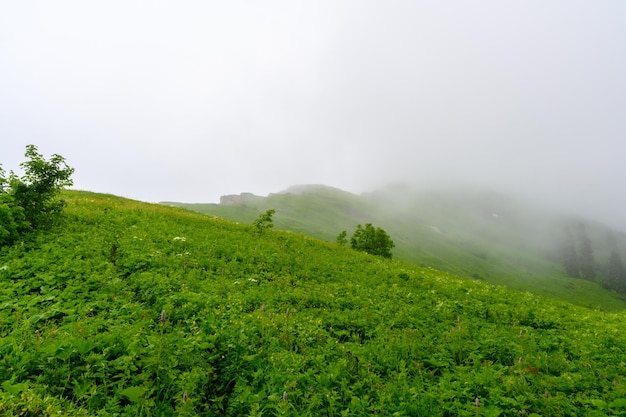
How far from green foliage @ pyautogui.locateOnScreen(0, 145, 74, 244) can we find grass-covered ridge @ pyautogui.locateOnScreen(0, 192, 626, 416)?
3.64 ft

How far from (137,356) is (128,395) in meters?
1.20

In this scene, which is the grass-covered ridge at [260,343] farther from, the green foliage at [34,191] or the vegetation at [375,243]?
the vegetation at [375,243]

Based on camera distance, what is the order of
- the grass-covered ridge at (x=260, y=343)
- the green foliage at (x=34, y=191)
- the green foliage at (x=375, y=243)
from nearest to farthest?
the grass-covered ridge at (x=260, y=343) < the green foliage at (x=34, y=191) < the green foliage at (x=375, y=243)

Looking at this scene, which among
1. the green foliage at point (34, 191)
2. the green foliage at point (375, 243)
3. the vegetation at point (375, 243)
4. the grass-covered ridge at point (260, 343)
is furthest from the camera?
the green foliage at point (375, 243)

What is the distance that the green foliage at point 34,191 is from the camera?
13692 mm

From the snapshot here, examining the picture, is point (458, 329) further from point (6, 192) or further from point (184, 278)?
point (6, 192)

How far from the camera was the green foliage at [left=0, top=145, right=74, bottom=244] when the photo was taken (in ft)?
44.9

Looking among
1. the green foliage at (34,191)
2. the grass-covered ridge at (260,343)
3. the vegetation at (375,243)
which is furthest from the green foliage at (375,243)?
the green foliage at (34,191)

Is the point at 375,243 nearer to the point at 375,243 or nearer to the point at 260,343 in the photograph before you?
the point at 375,243

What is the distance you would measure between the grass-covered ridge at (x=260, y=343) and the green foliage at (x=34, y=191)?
3.64ft

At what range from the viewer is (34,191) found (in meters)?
15.1

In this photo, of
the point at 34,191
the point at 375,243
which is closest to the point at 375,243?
the point at 375,243

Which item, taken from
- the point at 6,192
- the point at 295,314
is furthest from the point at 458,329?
the point at 6,192

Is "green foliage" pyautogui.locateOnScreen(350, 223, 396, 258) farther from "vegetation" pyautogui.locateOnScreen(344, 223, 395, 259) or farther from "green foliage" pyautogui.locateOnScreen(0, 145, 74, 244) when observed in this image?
"green foliage" pyautogui.locateOnScreen(0, 145, 74, 244)
